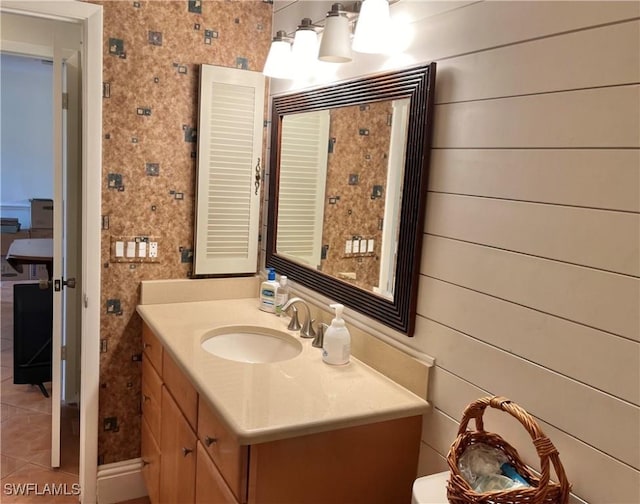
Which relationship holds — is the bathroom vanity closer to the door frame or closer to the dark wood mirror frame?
the dark wood mirror frame

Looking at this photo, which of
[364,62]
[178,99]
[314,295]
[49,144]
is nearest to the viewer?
[364,62]

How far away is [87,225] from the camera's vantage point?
2.27 metres

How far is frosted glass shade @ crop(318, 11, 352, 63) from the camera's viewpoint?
5.86 feet

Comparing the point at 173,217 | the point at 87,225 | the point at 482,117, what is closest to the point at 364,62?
the point at 482,117

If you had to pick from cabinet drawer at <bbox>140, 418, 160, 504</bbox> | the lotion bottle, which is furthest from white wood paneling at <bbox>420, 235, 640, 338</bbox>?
cabinet drawer at <bbox>140, 418, 160, 504</bbox>

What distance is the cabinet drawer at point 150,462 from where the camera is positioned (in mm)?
2207

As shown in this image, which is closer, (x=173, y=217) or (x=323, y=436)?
(x=323, y=436)

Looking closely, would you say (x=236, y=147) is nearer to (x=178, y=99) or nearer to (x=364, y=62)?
(x=178, y=99)

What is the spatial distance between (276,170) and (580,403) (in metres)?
1.63

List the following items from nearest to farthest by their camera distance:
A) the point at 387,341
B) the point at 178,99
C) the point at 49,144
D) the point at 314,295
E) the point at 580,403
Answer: the point at 580,403
the point at 387,341
the point at 314,295
the point at 178,99
the point at 49,144

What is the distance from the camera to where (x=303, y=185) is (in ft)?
7.39

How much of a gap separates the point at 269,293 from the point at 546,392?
1.34 m

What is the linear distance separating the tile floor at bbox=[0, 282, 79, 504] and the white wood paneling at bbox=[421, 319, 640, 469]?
197cm

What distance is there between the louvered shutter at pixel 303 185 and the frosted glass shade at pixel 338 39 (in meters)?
0.30
